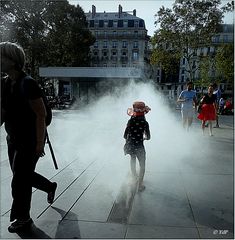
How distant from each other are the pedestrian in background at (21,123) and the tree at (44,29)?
1287 inches

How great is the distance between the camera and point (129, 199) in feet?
13.8

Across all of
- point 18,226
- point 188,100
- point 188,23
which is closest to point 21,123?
point 18,226

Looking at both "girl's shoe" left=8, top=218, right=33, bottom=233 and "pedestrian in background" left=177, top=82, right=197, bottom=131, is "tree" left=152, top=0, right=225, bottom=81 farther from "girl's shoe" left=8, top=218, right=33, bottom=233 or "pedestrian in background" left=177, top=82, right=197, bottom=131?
"girl's shoe" left=8, top=218, right=33, bottom=233

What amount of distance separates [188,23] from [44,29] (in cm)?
1671

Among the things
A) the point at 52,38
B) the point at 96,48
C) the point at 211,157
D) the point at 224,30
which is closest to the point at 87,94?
the point at 52,38

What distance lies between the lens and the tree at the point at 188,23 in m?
28.0

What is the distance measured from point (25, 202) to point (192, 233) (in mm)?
1737

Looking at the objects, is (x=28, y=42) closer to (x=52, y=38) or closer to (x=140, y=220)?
(x=52, y=38)

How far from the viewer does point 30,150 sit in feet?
10.7

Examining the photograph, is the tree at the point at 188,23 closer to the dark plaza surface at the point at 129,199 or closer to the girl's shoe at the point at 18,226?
the dark plaza surface at the point at 129,199

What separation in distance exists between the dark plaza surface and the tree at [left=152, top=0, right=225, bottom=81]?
77.9 feet

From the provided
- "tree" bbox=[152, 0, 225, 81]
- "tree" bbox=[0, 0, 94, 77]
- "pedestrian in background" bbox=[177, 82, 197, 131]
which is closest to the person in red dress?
"pedestrian in background" bbox=[177, 82, 197, 131]

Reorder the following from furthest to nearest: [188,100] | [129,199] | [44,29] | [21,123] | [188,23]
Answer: [44,29]
[188,23]
[188,100]
[129,199]
[21,123]

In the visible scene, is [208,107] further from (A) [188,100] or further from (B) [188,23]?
(B) [188,23]
